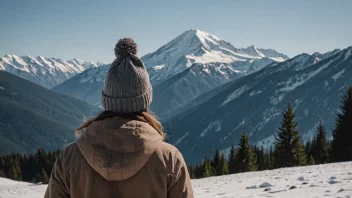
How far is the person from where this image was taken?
2.98 metres

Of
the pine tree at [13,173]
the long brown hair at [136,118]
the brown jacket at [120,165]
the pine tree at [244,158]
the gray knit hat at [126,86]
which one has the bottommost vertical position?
the pine tree at [13,173]

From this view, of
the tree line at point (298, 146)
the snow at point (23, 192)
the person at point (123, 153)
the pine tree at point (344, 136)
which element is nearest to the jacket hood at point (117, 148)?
the person at point (123, 153)

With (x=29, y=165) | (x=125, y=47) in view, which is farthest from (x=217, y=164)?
(x=29, y=165)

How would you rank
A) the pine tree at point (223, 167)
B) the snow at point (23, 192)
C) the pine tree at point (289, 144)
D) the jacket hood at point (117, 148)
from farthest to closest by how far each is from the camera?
the pine tree at point (223, 167), the pine tree at point (289, 144), the snow at point (23, 192), the jacket hood at point (117, 148)

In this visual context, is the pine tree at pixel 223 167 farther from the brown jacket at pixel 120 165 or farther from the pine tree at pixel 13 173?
the pine tree at pixel 13 173

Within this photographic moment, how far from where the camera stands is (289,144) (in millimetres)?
→ 43031

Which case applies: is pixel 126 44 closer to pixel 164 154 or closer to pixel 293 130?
pixel 164 154

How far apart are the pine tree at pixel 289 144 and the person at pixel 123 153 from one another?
137 feet

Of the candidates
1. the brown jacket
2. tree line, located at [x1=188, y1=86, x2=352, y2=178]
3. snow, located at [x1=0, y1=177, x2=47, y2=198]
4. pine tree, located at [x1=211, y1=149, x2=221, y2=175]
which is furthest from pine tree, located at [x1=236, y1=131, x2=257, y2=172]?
the brown jacket

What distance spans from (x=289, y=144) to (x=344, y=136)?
768 centimetres

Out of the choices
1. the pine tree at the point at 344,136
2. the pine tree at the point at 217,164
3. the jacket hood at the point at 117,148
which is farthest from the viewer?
the pine tree at the point at 217,164

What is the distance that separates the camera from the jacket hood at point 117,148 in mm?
2941

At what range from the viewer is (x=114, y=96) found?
3.27 m

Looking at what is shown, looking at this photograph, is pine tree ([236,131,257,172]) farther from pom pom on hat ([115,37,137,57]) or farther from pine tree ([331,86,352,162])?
pom pom on hat ([115,37,137,57])
